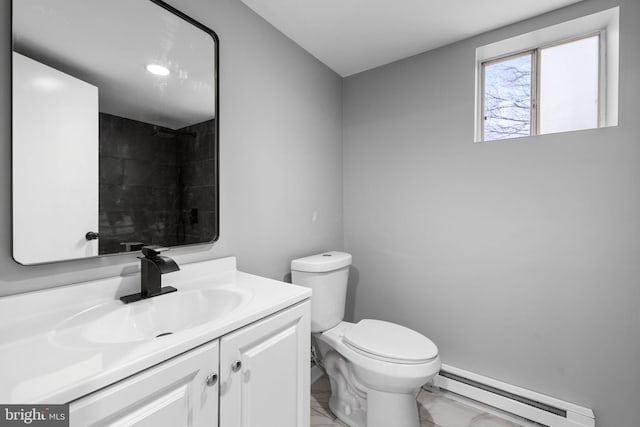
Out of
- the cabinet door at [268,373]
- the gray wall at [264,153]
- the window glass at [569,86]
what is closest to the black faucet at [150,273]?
the gray wall at [264,153]

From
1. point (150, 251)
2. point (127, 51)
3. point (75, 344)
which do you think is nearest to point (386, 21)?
point (127, 51)

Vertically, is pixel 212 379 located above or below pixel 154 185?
below

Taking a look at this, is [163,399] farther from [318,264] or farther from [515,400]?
[515,400]

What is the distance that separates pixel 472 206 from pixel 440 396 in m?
1.19

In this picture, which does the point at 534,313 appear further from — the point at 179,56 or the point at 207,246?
the point at 179,56

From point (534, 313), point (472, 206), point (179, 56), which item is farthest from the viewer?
point (472, 206)

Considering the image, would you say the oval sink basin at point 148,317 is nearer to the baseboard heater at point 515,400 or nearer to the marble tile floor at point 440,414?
the marble tile floor at point 440,414

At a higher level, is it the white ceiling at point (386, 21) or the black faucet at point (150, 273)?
the white ceiling at point (386, 21)

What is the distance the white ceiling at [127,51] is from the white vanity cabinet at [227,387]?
2.92ft

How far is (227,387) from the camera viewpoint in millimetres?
800

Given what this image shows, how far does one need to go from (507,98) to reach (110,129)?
2.09 m

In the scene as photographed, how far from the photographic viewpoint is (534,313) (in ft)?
5.11

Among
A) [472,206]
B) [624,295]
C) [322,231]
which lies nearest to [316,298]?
[322,231]

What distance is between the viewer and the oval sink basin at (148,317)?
0.78 meters
